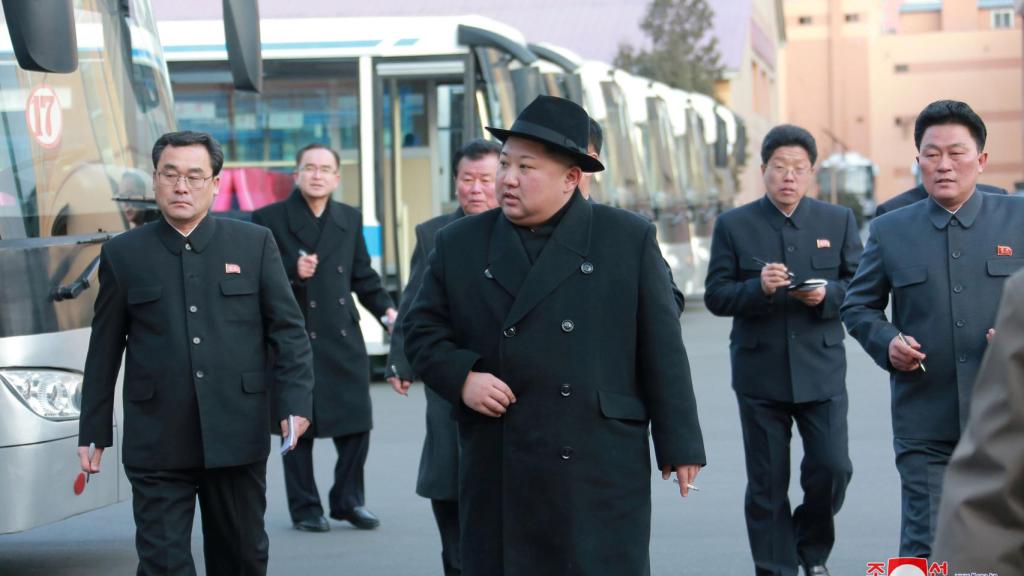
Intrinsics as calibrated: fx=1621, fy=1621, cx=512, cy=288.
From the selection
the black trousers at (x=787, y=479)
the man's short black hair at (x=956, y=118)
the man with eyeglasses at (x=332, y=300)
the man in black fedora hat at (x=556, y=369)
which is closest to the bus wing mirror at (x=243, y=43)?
the man with eyeglasses at (x=332, y=300)

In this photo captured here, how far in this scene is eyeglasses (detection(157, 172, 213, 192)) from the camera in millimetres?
5770

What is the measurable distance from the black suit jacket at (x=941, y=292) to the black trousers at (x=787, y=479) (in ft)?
3.63

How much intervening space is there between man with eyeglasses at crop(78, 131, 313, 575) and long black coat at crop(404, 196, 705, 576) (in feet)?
3.88

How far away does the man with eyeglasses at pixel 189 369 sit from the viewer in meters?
5.62

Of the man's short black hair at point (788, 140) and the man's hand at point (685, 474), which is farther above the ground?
the man's short black hair at point (788, 140)

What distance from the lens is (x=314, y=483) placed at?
880cm

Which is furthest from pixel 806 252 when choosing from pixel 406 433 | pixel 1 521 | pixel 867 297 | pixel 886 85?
pixel 886 85

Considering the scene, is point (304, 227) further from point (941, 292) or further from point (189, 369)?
point (941, 292)

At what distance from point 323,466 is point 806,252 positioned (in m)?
4.86

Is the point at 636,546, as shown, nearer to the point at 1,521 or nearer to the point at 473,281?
the point at 473,281

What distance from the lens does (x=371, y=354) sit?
16.0m

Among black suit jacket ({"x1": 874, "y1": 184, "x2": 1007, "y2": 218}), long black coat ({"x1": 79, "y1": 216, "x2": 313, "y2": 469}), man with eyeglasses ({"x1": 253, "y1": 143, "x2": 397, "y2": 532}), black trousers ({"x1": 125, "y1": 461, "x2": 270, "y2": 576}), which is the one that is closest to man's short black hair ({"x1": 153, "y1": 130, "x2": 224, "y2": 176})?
long black coat ({"x1": 79, "y1": 216, "x2": 313, "y2": 469})

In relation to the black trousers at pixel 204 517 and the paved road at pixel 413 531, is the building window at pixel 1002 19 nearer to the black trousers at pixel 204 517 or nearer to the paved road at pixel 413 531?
the paved road at pixel 413 531

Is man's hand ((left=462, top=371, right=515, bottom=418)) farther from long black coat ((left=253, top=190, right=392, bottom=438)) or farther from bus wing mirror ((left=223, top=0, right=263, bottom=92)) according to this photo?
long black coat ((left=253, top=190, right=392, bottom=438))
